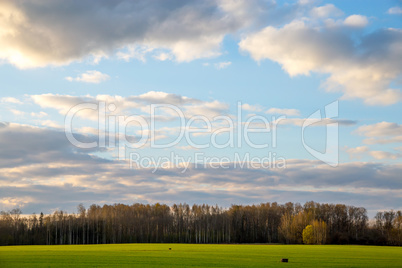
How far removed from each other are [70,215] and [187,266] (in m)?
149

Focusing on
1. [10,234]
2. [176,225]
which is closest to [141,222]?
[176,225]

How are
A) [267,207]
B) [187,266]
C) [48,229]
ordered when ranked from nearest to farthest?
[187,266], [48,229], [267,207]

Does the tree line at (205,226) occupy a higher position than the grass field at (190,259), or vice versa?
the grass field at (190,259)

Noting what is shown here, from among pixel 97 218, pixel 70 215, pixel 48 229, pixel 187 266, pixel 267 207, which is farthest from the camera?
pixel 267 207

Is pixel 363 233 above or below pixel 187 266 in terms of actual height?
below

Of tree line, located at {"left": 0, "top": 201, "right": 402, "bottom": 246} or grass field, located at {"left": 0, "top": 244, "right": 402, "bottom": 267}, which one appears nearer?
grass field, located at {"left": 0, "top": 244, "right": 402, "bottom": 267}

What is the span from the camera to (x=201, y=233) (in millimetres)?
179000

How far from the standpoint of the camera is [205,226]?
599ft

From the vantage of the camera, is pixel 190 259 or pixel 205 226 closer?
pixel 190 259

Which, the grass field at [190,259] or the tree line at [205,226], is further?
the tree line at [205,226]

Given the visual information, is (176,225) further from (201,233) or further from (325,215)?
(325,215)

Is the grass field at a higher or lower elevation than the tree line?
higher

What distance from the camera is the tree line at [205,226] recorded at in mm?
154625

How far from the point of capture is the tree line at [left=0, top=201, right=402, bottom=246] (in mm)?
154625
